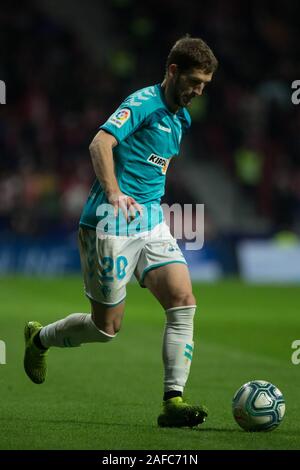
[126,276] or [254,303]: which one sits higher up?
[126,276]

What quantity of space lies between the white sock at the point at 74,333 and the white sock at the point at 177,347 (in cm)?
42

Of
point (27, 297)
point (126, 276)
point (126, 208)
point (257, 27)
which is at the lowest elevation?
point (27, 297)

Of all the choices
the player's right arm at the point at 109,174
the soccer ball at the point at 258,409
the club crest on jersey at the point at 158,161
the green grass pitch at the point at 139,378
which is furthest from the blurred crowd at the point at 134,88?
the soccer ball at the point at 258,409

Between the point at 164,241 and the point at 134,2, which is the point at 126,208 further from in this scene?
the point at 134,2

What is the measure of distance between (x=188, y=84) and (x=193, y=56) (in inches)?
6.9

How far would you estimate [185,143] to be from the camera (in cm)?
2419

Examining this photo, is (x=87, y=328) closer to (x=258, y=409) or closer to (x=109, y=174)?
(x=109, y=174)

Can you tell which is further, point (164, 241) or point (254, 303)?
point (254, 303)

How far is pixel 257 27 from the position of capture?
2545 cm

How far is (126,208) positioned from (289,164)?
17704mm

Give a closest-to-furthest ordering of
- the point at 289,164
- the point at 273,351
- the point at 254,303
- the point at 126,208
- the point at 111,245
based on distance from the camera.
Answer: the point at 126,208 → the point at 111,245 → the point at 273,351 → the point at 254,303 → the point at 289,164

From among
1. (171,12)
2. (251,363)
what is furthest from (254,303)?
(171,12)

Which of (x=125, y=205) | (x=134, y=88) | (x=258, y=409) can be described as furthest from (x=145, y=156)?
(x=134, y=88)

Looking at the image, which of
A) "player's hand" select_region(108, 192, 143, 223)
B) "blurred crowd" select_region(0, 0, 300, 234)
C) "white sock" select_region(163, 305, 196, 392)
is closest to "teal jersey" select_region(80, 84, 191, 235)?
"player's hand" select_region(108, 192, 143, 223)
